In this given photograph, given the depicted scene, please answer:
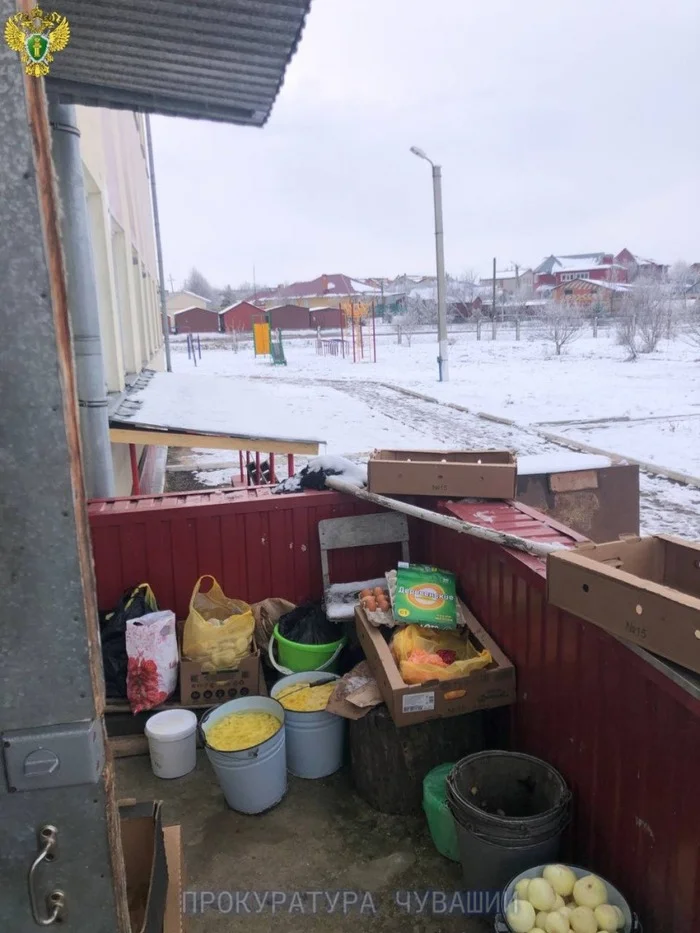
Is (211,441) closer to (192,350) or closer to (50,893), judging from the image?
(50,893)

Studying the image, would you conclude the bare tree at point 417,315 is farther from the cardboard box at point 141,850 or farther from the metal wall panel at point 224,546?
the cardboard box at point 141,850

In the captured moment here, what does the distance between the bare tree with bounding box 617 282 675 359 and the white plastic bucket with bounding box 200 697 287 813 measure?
28929 mm

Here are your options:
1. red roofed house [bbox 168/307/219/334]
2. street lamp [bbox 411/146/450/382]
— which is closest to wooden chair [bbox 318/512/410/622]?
street lamp [bbox 411/146/450/382]

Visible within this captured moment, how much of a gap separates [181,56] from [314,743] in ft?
13.4

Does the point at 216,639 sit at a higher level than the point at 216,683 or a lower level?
higher

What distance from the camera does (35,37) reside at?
1.30m

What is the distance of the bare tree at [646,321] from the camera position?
32.0 metres

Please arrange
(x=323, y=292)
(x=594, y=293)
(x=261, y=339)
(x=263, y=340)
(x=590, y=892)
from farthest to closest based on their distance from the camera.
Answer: (x=323, y=292)
(x=594, y=293)
(x=263, y=340)
(x=261, y=339)
(x=590, y=892)

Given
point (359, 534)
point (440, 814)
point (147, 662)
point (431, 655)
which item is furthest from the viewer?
point (359, 534)

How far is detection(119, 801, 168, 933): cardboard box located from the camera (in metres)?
2.65

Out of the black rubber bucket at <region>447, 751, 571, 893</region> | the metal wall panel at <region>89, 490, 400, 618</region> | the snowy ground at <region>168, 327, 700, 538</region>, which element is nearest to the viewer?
the black rubber bucket at <region>447, 751, 571, 893</region>

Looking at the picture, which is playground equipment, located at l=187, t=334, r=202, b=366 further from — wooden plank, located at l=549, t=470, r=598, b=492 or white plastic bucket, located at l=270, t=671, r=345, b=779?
white plastic bucket, located at l=270, t=671, r=345, b=779

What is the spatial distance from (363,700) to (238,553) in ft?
5.79

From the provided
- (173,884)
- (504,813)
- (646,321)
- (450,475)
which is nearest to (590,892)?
(504,813)
